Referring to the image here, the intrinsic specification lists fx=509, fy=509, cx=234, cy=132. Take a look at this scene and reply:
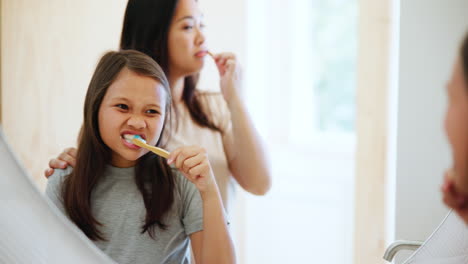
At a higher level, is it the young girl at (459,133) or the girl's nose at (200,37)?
the girl's nose at (200,37)

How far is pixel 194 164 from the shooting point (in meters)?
0.34

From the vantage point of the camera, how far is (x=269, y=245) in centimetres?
38

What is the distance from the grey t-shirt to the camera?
0.35 meters

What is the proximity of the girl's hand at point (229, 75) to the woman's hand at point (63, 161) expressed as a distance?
12 centimetres

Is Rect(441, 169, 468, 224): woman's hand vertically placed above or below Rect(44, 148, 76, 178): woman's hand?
below

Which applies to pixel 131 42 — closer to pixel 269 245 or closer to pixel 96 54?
pixel 96 54

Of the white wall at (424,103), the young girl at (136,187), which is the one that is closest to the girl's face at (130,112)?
the young girl at (136,187)

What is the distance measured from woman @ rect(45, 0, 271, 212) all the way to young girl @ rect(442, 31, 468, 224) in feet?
0.45

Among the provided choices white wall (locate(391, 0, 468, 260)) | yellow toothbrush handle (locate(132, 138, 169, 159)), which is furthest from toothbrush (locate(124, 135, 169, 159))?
white wall (locate(391, 0, 468, 260))

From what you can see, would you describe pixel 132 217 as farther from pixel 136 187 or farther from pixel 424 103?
pixel 424 103

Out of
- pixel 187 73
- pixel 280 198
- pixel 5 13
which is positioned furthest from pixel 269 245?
pixel 5 13

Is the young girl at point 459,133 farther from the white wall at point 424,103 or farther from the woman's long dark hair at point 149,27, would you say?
the woman's long dark hair at point 149,27

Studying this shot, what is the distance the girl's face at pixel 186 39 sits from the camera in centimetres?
34

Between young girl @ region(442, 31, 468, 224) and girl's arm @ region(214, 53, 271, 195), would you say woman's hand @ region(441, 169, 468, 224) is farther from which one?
girl's arm @ region(214, 53, 271, 195)
